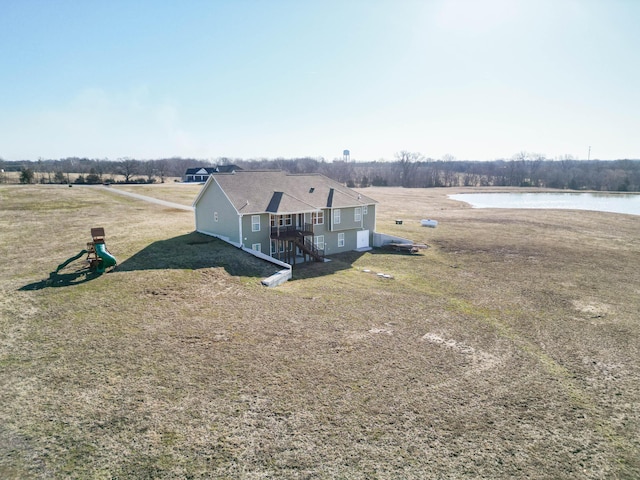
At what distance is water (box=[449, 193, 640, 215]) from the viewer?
260ft

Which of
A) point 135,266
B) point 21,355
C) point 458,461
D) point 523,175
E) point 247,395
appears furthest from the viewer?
point 523,175

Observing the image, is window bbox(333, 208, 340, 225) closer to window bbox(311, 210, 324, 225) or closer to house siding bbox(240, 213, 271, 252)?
window bbox(311, 210, 324, 225)

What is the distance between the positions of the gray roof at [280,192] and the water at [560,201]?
179 ft

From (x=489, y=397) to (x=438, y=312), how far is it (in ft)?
25.9

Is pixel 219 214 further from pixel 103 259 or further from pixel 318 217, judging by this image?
pixel 103 259

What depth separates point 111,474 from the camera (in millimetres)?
9641

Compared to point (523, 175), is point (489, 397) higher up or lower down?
lower down

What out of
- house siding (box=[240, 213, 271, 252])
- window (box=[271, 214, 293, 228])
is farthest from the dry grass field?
window (box=[271, 214, 293, 228])

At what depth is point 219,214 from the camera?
32.0 meters

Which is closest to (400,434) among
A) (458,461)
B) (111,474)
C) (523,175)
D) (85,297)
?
(458,461)

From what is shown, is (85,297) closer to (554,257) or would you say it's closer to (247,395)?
(247,395)

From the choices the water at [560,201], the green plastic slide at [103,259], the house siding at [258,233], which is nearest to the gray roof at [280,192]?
the house siding at [258,233]

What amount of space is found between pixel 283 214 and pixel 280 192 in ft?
11.6

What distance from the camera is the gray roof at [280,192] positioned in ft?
101
